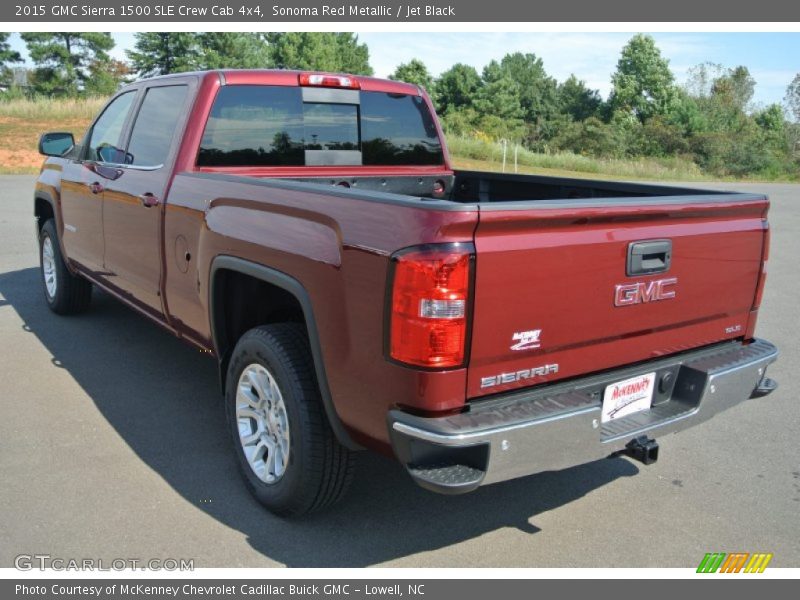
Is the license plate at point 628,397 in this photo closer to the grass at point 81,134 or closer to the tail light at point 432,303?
the tail light at point 432,303

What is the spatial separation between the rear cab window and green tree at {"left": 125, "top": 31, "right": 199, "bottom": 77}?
56.7 meters

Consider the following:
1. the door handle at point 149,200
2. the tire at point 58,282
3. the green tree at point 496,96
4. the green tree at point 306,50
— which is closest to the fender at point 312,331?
the door handle at point 149,200

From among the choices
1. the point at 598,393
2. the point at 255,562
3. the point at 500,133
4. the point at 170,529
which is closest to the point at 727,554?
the point at 598,393

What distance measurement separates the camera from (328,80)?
15.6 feet

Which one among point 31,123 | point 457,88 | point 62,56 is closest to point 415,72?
point 457,88

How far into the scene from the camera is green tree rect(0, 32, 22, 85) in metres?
55.9

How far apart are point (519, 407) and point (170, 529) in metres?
1.69

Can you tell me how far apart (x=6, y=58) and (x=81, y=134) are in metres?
33.4

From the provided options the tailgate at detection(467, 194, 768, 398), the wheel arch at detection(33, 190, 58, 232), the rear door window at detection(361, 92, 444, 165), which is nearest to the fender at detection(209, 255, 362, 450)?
the tailgate at detection(467, 194, 768, 398)

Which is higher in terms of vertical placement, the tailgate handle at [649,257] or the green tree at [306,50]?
the green tree at [306,50]

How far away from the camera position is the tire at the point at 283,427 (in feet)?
10.4

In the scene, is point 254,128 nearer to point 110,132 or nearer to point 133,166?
point 133,166

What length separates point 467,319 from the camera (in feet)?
8.52

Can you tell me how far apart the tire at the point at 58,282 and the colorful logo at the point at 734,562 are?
5273 millimetres
